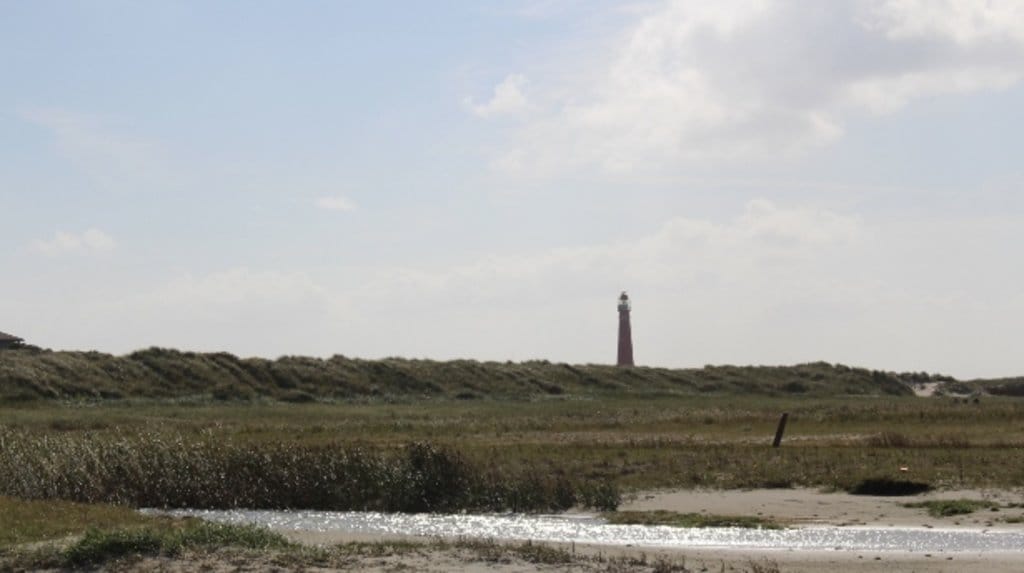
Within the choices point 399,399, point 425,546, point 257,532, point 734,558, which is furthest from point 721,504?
point 399,399

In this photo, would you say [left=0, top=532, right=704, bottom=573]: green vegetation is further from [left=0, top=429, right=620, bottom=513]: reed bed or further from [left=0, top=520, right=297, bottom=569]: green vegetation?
[left=0, top=429, right=620, bottom=513]: reed bed

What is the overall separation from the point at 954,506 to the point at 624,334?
2839 inches

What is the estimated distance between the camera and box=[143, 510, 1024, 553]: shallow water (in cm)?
1991

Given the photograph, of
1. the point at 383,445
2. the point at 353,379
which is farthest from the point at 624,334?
the point at 383,445

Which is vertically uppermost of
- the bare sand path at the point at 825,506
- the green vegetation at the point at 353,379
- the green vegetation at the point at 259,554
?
the green vegetation at the point at 353,379

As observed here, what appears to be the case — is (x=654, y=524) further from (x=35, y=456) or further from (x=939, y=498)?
(x=35, y=456)

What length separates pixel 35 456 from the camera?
27438 mm

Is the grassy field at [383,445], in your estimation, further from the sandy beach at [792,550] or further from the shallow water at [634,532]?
the shallow water at [634,532]

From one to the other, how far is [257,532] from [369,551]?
202cm

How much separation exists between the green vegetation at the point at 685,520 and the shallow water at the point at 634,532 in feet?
1.04

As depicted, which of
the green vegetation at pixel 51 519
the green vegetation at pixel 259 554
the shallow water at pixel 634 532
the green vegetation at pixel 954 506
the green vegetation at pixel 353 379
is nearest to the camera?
the green vegetation at pixel 259 554

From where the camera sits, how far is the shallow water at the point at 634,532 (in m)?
19.9

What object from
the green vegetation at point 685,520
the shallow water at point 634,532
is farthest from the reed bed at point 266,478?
the green vegetation at point 685,520

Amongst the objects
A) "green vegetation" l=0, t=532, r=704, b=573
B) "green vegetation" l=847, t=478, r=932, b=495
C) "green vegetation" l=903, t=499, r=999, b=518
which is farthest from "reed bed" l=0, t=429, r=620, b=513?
"green vegetation" l=0, t=532, r=704, b=573
